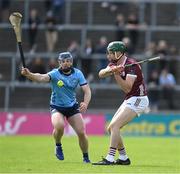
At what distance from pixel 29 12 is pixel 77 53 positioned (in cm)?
565

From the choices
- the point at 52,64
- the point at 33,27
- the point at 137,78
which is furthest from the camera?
the point at 33,27

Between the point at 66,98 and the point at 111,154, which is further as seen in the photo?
the point at 66,98

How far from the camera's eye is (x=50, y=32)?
124 ft

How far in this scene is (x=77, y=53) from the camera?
35.3 metres

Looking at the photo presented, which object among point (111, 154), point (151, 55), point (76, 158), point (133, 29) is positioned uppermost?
point (133, 29)

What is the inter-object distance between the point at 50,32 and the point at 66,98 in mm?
20223

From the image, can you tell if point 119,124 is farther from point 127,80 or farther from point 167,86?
point 167,86

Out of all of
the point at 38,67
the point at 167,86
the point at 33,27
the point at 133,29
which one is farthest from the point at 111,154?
the point at 33,27

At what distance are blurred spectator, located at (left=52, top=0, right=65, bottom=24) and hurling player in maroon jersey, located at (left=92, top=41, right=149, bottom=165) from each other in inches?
854

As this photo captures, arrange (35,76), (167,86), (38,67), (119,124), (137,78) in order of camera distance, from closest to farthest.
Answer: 1. (119,124)
2. (137,78)
3. (35,76)
4. (38,67)
5. (167,86)

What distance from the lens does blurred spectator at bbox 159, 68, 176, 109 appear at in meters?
35.0

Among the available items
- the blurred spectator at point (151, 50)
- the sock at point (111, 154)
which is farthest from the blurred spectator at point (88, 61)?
the sock at point (111, 154)

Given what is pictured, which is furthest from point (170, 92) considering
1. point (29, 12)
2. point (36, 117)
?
point (29, 12)

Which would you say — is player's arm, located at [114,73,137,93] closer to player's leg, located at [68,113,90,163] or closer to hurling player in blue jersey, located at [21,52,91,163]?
hurling player in blue jersey, located at [21,52,91,163]
